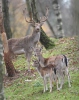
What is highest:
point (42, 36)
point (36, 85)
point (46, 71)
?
point (42, 36)

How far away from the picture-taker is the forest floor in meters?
8.95

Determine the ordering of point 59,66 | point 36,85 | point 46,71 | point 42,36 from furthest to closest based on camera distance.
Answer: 1. point 42,36
2. point 36,85
3. point 46,71
4. point 59,66

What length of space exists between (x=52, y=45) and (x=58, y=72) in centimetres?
616

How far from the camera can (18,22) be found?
42.0 metres

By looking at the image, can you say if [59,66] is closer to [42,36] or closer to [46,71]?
[46,71]

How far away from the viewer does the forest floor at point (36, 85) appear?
352 inches

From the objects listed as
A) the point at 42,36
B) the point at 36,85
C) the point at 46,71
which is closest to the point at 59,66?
the point at 46,71

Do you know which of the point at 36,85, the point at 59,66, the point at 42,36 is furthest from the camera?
the point at 42,36

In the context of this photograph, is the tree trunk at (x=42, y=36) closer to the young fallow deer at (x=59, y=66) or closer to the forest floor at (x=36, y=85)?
the forest floor at (x=36, y=85)

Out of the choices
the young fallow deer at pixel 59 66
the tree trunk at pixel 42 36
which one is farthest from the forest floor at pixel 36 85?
the tree trunk at pixel 42 36

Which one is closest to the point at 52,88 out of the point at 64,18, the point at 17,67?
the point at 17,67

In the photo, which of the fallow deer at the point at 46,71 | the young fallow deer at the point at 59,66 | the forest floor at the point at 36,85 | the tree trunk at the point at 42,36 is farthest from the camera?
the tree trunk at the point at 42,36

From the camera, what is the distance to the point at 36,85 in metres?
10.2

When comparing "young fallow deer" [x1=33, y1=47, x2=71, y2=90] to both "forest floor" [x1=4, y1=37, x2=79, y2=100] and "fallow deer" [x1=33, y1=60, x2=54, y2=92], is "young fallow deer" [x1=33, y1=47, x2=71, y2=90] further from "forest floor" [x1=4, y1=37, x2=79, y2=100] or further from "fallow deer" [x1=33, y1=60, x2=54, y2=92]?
"forest floor" [x1=4, y1=37, x2=79, y2=100]
